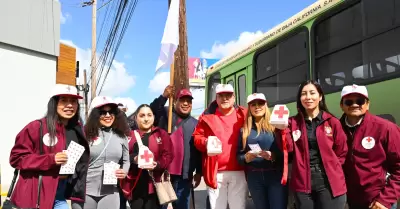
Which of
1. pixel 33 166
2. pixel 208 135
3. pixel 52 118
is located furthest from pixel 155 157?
pixel 33 166

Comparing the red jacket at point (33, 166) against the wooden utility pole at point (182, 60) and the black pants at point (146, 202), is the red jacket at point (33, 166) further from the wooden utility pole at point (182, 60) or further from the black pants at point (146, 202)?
the wooden utility pole at point (182, 60)

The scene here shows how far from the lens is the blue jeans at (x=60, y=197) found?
321cm

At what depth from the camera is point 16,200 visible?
3014 millimetres

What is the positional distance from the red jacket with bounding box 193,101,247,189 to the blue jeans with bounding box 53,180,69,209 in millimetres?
1501

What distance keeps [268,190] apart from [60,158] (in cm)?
201

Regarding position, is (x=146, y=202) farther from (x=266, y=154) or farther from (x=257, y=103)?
(x=257, y=103)

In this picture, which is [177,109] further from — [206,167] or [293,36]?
[293,36]

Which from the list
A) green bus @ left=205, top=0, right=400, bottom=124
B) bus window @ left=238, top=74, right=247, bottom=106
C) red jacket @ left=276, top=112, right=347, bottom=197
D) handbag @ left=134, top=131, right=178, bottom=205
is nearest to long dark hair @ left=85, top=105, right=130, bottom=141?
handbag @ left=134, top=131, right=178, bottom=205

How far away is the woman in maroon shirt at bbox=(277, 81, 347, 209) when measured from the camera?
3.29 meters

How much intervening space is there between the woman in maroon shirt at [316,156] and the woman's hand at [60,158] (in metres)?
1.88

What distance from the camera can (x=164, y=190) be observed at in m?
4.10

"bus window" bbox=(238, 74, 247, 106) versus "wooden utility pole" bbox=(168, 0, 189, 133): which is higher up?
"wooden utility pole" bbox=(168, 0, 189, 133)

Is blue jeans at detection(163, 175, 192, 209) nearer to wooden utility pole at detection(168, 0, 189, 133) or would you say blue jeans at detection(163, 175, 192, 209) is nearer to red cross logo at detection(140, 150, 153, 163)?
red cross logo at detection(140, 150, 153, 163)

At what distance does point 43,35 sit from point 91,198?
9.17 m
